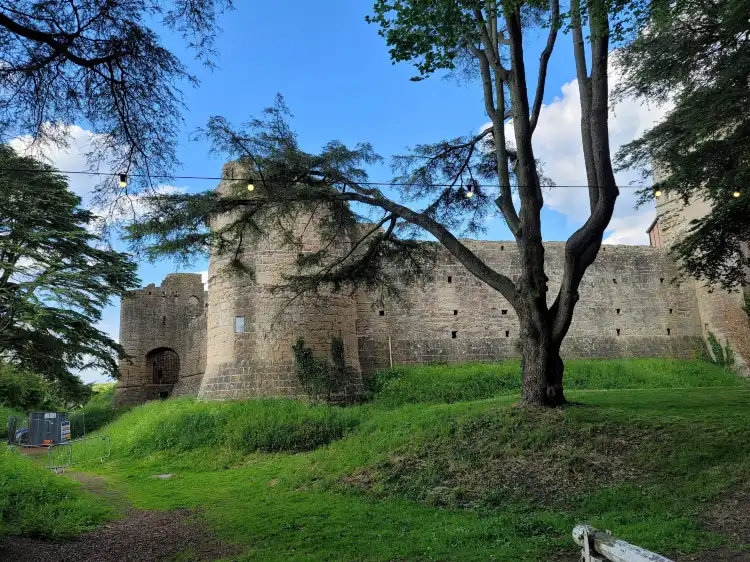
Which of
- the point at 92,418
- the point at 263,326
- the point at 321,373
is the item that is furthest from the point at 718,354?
the point at 92,418

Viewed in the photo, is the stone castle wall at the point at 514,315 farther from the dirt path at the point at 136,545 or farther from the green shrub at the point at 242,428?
the dirt path at the point at 136,545

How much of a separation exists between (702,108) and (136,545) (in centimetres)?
1005

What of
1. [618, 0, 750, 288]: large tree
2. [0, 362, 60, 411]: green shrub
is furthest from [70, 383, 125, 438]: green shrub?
[618, 0, 750, 288]: large tree

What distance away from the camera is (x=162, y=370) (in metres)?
24.8

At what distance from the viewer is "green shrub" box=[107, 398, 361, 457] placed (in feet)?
39.5

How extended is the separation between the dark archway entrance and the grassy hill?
1097cm

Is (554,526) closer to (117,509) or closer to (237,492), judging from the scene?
(237,492)

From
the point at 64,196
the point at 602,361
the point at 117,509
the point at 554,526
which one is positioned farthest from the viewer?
the point at 602,361

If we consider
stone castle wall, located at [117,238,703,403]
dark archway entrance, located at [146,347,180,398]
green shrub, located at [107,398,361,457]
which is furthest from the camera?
dark archway entrance, located at [146,347,180,398]

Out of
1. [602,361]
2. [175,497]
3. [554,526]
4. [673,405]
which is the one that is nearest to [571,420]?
[673,405]

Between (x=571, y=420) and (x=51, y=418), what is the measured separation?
11.7 metres

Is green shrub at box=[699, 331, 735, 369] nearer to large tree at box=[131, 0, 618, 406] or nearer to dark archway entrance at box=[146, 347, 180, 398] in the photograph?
large tree at box=[131, 0, 618, 406]

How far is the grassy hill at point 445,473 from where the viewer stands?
5426 millimetres

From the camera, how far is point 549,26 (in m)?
10.1
